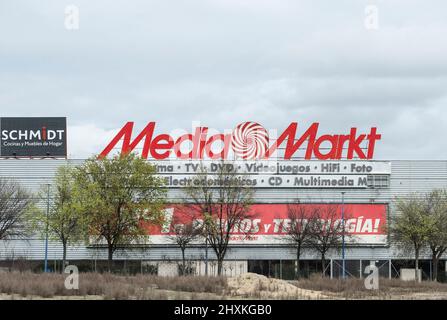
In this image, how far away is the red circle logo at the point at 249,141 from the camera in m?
76.9

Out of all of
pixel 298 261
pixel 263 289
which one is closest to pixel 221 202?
pixel 298 261

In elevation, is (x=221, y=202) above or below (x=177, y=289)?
above

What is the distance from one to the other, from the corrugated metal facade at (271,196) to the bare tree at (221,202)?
6.81 metres

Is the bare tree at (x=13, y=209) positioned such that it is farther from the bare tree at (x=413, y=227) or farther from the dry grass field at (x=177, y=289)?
the dry grass field at (x=177, y=289)

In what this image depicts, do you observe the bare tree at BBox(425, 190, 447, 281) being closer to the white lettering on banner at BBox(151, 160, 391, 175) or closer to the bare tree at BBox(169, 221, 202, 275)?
the white lettering on banner at BBox(151, 160, 391, 175)

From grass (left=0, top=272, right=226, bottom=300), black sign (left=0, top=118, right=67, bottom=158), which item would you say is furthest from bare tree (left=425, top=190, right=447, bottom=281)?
black sign (left=0, top=118, right=67, bottom=158)

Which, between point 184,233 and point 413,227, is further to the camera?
point 184,233

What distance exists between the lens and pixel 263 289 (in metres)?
35.6

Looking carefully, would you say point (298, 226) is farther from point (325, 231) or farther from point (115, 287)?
point (115, 287)

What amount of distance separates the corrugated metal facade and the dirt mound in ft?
129

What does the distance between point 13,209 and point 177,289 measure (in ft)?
132

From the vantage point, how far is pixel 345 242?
254ft
